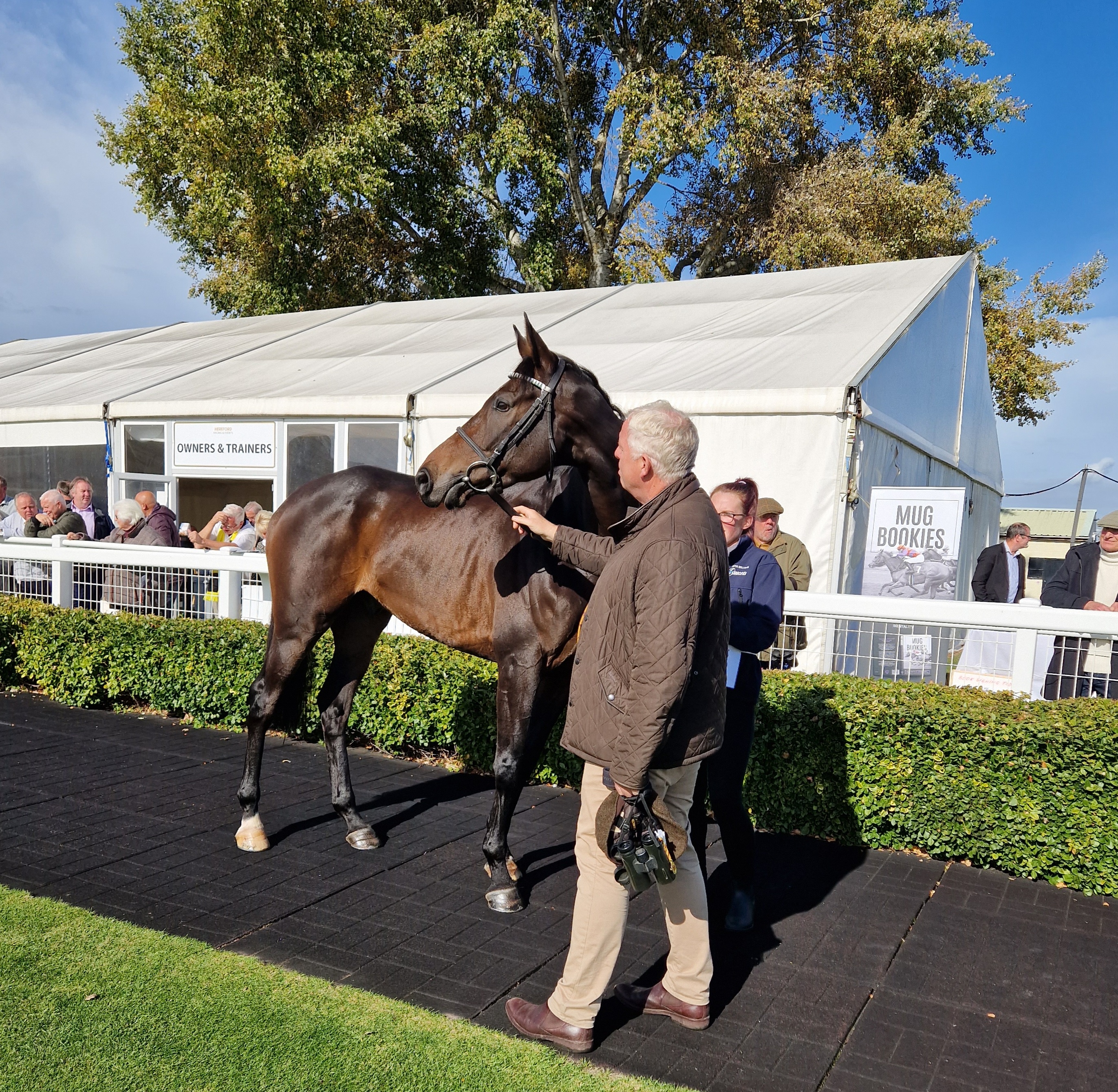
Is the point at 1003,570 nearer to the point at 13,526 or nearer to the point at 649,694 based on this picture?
the point at 649,694

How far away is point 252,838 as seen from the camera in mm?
4664

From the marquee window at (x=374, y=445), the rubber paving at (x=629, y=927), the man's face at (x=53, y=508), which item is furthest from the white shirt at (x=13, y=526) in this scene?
the rubber paving at (x=629, y=927)

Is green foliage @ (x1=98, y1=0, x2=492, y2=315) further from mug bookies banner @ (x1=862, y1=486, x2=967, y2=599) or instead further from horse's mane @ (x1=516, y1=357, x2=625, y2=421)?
horse's mane @ (x1=516, y1=357, x2=625, y2=421)

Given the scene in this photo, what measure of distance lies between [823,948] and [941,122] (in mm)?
22192

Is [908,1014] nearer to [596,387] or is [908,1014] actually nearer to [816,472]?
[596,387]

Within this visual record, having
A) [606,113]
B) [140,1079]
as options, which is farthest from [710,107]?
[140,1079]

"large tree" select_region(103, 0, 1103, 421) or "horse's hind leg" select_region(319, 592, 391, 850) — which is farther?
"large tree" select_region(103, 0, 1103, 421)

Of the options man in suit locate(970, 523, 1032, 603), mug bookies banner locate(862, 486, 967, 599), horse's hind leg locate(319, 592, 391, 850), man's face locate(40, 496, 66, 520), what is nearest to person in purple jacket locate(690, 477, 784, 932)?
horse's hind leg locate(319, 592, 391, 850)

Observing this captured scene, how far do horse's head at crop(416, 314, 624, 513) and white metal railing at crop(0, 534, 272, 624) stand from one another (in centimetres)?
400

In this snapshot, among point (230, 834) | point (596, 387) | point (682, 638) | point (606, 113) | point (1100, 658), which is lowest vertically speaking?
point (230, 834)

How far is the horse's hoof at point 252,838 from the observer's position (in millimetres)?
4652

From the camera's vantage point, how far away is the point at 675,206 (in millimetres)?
22625

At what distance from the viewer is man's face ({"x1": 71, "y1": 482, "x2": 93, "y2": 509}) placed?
9641 mm

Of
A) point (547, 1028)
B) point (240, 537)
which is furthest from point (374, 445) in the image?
point (547, 1028)
